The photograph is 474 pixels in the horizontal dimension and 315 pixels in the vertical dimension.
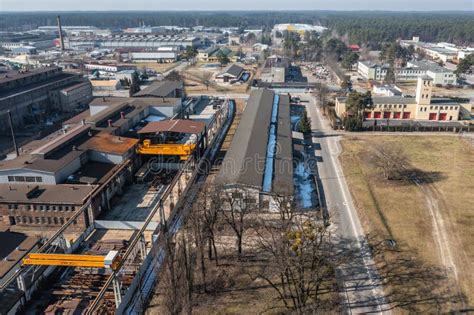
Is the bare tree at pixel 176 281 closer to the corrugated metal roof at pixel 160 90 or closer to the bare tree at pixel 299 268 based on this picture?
the bare tree at pixel 299 268

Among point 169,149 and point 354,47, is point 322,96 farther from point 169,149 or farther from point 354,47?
point 354,47

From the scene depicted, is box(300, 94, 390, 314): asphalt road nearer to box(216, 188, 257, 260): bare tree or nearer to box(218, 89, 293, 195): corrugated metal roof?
box(218, 89, 293, 195): corrugated metal roof

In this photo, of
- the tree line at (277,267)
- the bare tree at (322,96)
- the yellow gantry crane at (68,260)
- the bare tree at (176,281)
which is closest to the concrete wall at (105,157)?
the tree line at (277,267)

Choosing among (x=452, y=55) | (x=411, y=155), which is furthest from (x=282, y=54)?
(x=411, y=155)

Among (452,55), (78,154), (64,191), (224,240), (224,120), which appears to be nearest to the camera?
(224,240)

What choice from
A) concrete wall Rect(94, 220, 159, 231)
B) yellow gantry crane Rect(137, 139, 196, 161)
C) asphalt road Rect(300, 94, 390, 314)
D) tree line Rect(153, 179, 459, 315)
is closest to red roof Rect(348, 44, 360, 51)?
asphalt road Rect(300, 94, 390, 314)

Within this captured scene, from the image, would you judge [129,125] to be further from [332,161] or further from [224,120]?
[332,161]
